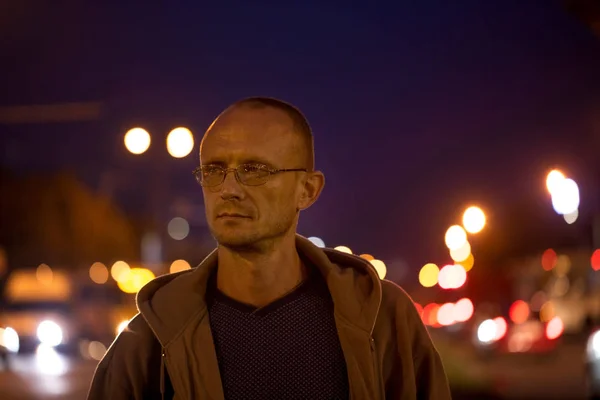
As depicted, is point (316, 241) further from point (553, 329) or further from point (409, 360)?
point (409, 360)

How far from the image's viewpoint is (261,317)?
4.38m

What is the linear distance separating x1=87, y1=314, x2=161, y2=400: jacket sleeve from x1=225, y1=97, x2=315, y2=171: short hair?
886mm

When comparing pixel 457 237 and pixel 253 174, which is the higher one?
pixel 457 237

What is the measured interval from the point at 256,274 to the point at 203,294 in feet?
0.69

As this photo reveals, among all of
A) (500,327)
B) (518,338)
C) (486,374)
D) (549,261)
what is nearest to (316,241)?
(549,261)

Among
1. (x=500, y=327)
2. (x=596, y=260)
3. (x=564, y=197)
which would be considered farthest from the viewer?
(x=564, y=197)

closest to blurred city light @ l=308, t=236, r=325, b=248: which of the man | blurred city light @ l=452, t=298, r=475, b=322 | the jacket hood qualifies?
the jacket hood

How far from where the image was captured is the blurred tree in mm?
69750

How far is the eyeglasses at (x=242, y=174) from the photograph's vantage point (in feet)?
14.2

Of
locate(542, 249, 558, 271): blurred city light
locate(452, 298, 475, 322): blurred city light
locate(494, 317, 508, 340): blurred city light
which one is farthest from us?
locate(542, 249, 558, 271): blurred city light

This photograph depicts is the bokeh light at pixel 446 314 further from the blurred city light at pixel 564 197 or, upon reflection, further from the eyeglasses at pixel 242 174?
the eyeglasses at pixel 242 174

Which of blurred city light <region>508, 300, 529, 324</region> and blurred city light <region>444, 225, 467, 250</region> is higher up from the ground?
blurred city light <region>444, 225, 467, 250</region>

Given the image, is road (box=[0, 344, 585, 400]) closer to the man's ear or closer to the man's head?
the man's ear

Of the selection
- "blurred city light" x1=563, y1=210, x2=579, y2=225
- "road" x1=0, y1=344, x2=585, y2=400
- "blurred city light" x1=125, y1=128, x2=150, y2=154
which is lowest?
"road" x1=0, y1=344, x2=585, y2=400
